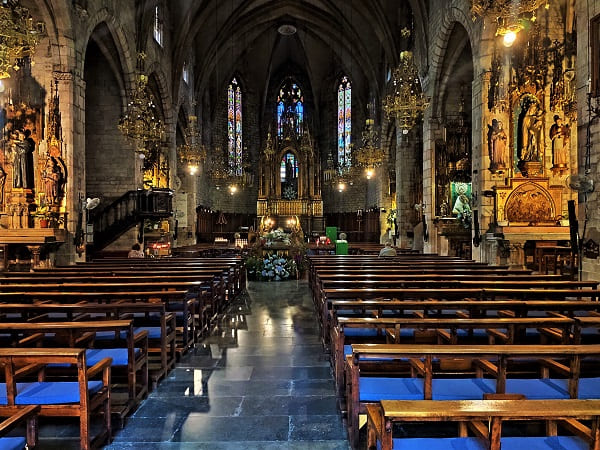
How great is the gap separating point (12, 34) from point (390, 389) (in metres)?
7.39

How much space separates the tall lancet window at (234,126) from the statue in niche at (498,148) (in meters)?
20.8

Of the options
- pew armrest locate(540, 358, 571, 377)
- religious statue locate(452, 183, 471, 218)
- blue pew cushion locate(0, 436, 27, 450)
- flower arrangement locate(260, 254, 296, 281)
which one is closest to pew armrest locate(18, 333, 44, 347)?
blue pew cushion locate(0, 436, 27, 450)

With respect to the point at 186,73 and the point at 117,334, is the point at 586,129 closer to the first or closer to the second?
the point at 117,334

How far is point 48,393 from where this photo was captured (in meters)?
2.95

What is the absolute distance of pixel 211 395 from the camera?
4152 millimetres

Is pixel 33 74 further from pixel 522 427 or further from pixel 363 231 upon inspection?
pixel 363 231

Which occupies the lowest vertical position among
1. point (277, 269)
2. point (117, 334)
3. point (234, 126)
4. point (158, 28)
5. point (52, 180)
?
point (277, 269)

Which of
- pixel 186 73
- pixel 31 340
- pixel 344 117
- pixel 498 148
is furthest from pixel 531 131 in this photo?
pixel 344 117

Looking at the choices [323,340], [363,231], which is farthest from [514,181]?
[363,231]

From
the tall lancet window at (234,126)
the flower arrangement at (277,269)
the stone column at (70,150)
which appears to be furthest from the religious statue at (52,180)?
the tall lancet window at (234,126)

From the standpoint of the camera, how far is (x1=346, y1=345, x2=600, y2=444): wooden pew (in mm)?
2639

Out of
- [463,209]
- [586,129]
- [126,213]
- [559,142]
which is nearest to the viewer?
[586,129]

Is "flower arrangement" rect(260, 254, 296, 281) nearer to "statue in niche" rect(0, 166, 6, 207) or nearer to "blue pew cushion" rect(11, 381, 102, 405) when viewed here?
"statue in niche" rect(0, 166, 6, 207)

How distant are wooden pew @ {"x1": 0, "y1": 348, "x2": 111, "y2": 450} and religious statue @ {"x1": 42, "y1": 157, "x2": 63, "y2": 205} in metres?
8.86
